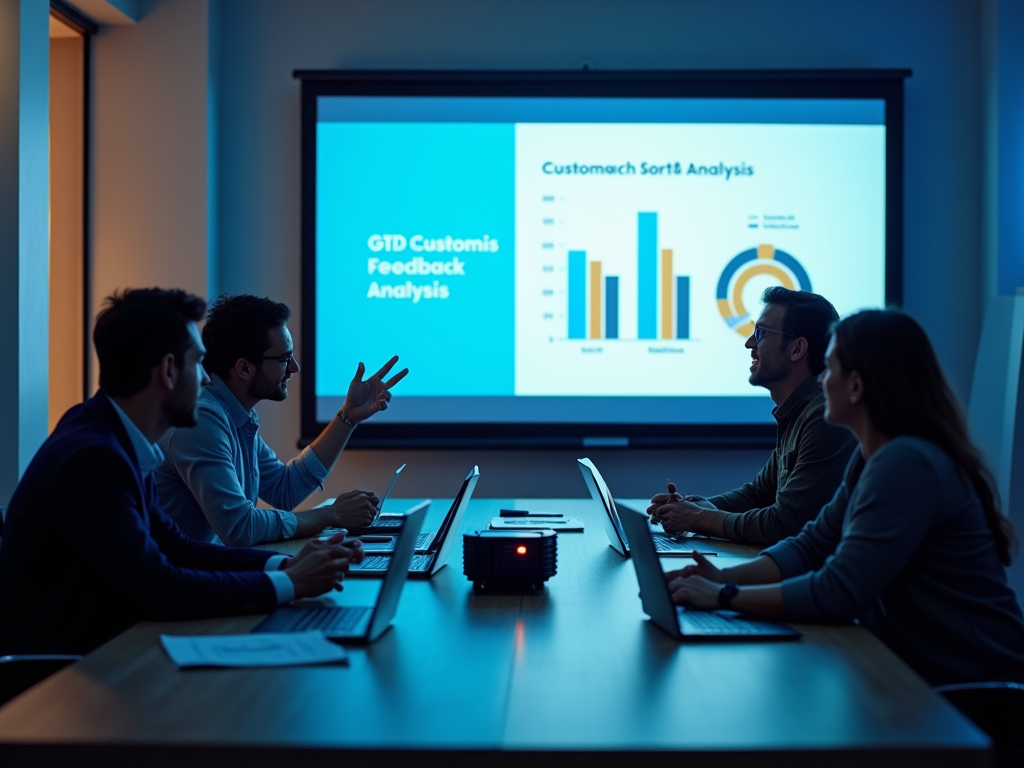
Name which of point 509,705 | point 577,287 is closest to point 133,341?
point 509,705

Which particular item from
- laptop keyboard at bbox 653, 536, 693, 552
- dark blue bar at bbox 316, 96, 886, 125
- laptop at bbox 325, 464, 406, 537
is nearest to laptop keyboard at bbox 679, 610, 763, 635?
laptop keyboard at bbox 653, 536, 693, 552

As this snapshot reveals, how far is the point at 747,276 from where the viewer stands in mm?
4883

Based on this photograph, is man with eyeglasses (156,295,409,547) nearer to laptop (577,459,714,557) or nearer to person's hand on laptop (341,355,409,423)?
person's hand on laptop (341,355,409,423)

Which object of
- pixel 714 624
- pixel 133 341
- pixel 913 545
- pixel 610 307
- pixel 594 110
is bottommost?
pixel 714 624

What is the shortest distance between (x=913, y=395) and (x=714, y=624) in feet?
1.94

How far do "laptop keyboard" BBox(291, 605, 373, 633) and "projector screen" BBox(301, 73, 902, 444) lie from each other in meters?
2.99

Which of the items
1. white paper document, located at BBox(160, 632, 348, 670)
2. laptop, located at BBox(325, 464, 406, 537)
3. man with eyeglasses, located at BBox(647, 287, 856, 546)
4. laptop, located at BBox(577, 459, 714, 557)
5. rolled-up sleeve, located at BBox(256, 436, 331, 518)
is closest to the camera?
white paper document, located at BBox(160, 632, 348, 670)

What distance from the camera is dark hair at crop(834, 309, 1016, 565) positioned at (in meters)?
1.85

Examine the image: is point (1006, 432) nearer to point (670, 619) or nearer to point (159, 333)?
point (670, 619)

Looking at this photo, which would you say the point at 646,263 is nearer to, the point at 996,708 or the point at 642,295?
the point at 642,295

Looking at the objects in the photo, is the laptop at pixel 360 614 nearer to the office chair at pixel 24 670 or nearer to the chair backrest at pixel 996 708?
the office chair at pixel 24 670

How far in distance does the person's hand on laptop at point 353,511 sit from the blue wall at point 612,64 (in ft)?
6.95

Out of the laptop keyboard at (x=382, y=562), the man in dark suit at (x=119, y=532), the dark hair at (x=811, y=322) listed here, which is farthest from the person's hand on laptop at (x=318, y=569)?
the dark hair at (x=811, y=322)

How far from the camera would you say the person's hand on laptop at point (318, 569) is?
76.7 inches
